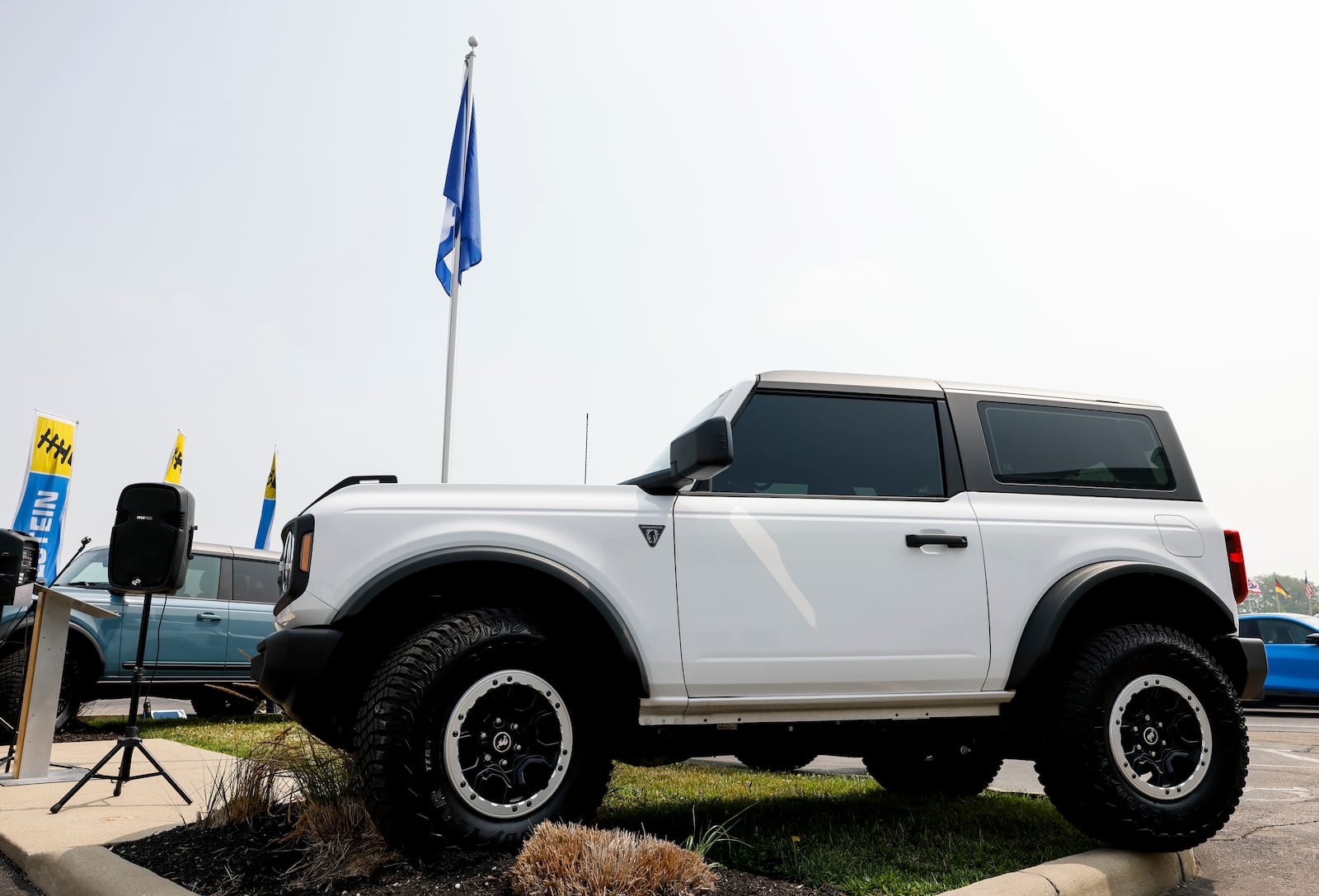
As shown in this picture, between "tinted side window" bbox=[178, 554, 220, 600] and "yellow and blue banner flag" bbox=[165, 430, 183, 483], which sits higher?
"yellow and blue banner flag" bbox=[165, 430, 183, 483]

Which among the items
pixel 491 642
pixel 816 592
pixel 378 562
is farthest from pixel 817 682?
pixel 378 562

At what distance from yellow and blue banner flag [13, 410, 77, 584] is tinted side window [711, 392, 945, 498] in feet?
49.3

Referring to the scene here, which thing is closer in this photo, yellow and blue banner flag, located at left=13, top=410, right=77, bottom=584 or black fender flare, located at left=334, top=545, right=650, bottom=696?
black fender flare, located at left=334, top=545, right=650, bottom=696

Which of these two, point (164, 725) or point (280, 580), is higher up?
point (280, 580)

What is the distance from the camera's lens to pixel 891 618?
4215 millimetres

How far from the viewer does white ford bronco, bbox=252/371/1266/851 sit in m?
3.70

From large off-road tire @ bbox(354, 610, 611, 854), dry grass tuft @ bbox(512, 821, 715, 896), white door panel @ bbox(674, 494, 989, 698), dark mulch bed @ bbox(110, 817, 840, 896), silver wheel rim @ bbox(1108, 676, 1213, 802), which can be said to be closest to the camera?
dry grass tuft @ bbox(512, 821, 715, 896)

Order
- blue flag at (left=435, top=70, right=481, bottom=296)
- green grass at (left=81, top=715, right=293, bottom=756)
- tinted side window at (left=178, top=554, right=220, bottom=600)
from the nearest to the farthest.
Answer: green grass at (left=81, top=715, right=293, bottom=756) → tinted side window at (left=178, top=554, right=220, bottom=600) → blue flag at (left=435, top=70, right=481, bottom=296)

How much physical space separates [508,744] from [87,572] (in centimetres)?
898

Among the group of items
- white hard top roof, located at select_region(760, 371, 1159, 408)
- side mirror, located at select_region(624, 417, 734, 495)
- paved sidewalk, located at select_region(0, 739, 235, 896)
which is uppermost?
white hard top roof, located at select_region(760, 371, 1159, 408)

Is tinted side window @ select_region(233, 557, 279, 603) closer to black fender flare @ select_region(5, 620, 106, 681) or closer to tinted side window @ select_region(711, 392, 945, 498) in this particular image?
black fender flare @ select_region(5, 620, 106, 681)

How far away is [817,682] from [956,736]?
0.98 meters

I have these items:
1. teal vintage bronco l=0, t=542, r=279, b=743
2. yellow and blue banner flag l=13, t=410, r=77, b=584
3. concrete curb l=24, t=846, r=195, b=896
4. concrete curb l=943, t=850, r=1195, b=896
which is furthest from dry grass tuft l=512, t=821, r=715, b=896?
yellow and blue banner flag l=13, t=410, r=77, b=584

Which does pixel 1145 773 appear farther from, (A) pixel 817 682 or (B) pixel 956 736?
(A) pixel 817 682
